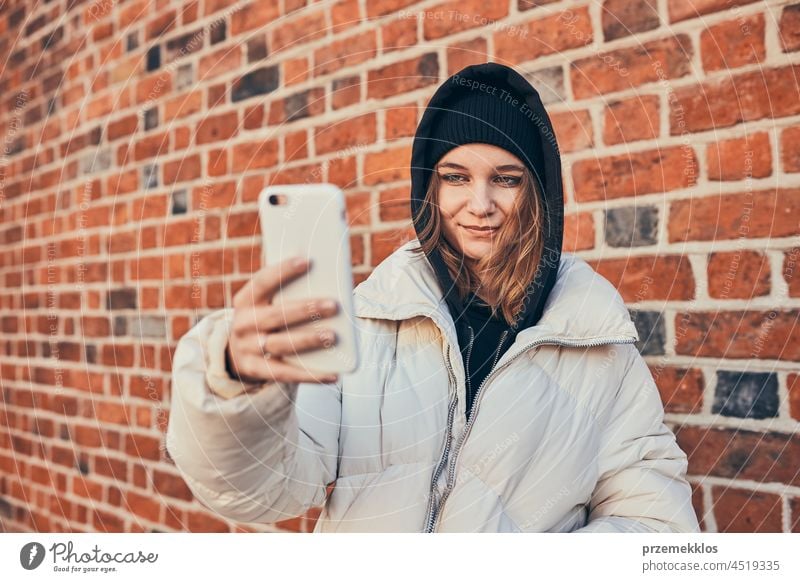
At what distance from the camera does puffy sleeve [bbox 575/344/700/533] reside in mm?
596

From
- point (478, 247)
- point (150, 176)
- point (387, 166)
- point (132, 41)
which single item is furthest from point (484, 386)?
point (132, 41)

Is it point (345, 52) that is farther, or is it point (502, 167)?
point (345, 52)

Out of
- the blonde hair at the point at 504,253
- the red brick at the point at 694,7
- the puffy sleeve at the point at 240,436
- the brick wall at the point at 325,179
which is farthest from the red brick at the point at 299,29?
the puffy sleeve at the point at 240,436

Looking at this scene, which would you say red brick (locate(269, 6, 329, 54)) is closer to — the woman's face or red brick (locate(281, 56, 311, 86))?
red brick (locate(281, 56, 311, 86))

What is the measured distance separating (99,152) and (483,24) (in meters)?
0.70

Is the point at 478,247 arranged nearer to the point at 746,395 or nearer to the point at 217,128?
the point at 746,395

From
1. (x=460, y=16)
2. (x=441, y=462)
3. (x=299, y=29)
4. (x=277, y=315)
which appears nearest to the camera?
(x=277, y=315)

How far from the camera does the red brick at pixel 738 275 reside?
633mm

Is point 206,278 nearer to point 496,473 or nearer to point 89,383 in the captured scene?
point 89,383

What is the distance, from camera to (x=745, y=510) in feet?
2.13

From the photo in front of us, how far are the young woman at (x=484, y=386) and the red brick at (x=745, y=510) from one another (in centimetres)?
7

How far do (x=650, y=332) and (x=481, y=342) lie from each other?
0.21 metres

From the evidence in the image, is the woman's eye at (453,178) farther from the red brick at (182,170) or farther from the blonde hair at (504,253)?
the red brick at (182,170)

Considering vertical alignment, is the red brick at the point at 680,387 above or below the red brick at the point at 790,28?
below
